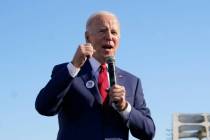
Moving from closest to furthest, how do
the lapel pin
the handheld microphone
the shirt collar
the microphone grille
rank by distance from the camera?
1. the handheld microphone
2. the microphone grille
3. the lapel pin
4. the shirt collar

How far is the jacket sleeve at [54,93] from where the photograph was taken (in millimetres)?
4238

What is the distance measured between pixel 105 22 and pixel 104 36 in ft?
0.52

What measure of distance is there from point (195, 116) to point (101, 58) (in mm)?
44350

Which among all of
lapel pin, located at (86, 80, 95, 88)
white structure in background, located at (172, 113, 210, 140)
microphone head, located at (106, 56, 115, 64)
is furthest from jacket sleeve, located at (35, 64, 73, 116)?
white structure in background, located at (172, 113, 210, 140)

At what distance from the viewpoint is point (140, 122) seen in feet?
14.4

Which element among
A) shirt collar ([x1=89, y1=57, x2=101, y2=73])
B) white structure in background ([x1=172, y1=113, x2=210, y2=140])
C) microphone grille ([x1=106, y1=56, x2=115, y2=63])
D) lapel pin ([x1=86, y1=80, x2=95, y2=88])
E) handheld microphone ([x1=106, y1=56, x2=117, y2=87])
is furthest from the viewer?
white structure in background ([x1=172, y1=113, x2=210, y2=140])

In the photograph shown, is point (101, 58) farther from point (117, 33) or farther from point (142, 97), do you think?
point (142, 97)

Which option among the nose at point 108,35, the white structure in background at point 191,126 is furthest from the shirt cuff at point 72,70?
the white structure in background at point 191,126

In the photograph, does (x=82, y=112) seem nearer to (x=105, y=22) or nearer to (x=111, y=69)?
(x=111, y=69)

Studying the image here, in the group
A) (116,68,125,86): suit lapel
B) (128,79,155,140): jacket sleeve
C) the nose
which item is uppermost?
the nose

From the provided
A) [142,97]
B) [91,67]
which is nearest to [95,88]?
[91,67]

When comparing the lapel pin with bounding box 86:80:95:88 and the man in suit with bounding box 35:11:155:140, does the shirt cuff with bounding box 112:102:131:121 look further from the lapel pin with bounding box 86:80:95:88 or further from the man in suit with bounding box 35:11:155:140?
the lapel pin with bounding box 86:80:95:88

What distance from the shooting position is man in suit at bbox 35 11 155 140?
4242 millimetres

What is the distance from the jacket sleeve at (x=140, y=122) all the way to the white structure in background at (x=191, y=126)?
4335 centimetres
